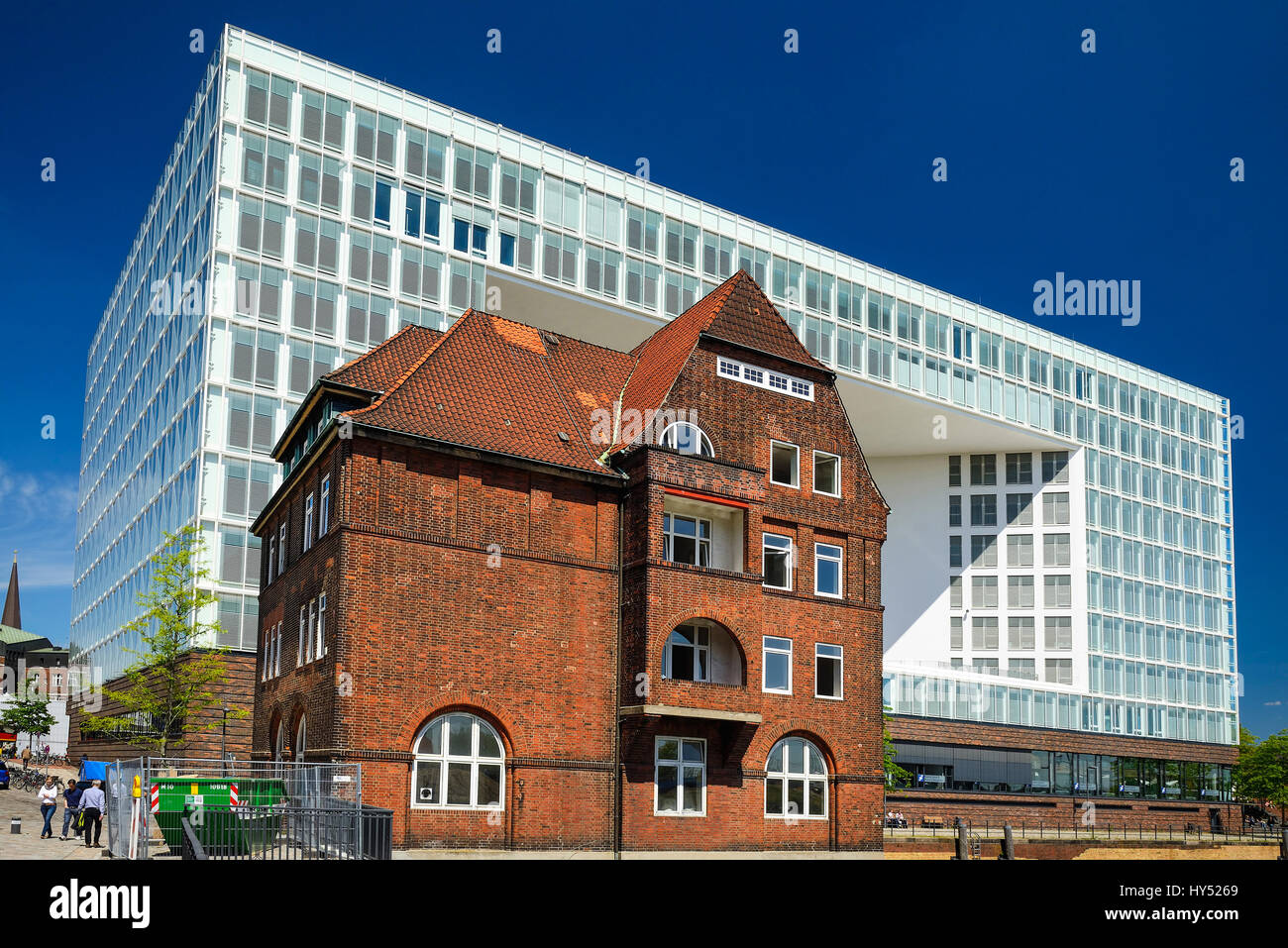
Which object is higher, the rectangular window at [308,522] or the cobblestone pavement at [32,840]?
the rectangular window at [308,522]

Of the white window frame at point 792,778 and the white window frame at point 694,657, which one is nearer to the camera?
the white window frame at point 694,657

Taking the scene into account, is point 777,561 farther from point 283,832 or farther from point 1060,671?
point 1060,671

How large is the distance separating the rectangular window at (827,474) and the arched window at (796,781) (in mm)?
7388

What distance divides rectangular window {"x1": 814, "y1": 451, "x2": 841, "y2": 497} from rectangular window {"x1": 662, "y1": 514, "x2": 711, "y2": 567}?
4228 mm

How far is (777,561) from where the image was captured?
3575cm

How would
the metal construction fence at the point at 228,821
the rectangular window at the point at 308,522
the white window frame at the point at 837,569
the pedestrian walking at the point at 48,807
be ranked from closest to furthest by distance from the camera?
the metal construction fence at the point at 228,821 < the pedestrian walking at the point at 48,807 < the rectangular window at the point at 308,522 < the white window frame at the point at 837,569

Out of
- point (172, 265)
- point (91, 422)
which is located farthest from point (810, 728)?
point (91, 422)

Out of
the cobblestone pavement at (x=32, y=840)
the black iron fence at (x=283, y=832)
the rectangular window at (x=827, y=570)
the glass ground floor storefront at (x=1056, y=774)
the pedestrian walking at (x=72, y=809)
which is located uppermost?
the rectangular window at (x=827, y=570)

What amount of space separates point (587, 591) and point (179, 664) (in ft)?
70.3

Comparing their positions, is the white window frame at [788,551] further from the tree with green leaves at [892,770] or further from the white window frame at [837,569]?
the tree with green leaves at [892,770]

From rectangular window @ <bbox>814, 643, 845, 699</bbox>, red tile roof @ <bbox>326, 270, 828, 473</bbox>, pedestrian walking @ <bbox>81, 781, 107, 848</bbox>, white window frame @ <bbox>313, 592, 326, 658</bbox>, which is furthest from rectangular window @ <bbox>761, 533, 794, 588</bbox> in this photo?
pedestrian walking @ <bbox>81, 781, 107, 848</bbox>

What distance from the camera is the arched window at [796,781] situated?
34.4 m

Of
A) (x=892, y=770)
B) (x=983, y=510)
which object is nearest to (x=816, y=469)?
(x=892, y=770)

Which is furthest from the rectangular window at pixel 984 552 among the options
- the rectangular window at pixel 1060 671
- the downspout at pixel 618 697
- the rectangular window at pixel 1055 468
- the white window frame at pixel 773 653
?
the downspout at pixel 618 697
